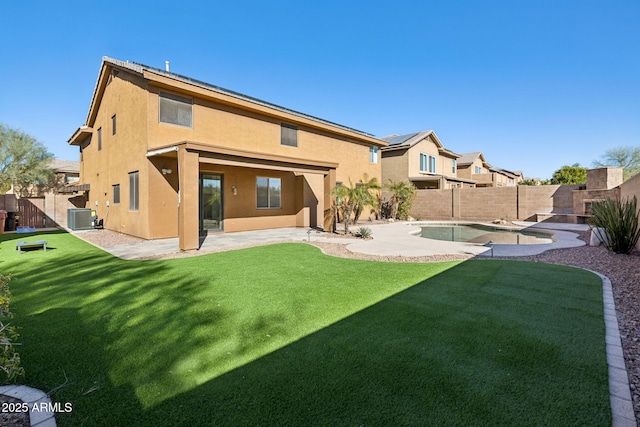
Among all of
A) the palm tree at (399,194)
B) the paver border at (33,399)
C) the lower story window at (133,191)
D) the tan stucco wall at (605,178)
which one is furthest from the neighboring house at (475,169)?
the paver border at (33,399)

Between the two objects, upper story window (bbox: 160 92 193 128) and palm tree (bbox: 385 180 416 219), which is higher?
upper story window (bbox: 160 92 193 128)

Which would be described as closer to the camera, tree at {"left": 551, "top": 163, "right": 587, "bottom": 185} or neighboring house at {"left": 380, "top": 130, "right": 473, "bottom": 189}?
neighboring house at {"left": 380, "top": 130, "right": 473, "bottom": 189}

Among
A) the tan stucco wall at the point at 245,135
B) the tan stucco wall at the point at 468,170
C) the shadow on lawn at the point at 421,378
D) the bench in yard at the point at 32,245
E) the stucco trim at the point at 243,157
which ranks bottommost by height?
the shadow on lawn at the point at 421,378

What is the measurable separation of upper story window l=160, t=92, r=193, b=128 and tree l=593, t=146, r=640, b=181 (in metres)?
46.5

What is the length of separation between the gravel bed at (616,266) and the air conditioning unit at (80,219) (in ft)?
12.9

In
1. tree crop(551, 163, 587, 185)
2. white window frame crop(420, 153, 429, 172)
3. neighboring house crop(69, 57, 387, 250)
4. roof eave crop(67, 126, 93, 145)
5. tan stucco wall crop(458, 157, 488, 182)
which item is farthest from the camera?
tan stucco wall crop(458, 157, 488, 182)

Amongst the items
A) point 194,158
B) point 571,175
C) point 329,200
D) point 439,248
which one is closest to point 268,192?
point 329,200

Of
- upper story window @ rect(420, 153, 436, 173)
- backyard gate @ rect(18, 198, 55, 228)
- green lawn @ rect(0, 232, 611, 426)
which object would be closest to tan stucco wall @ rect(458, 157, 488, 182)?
upper story window @ rect(420, 153, 436, 173)

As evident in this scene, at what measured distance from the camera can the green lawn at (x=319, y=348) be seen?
2.28 meters

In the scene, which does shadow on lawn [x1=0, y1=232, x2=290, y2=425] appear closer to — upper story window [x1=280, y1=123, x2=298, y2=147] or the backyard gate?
upper story window [x1=280, y1=123, x2=298, y2=147]

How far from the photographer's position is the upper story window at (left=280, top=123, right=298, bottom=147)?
52.0 feet

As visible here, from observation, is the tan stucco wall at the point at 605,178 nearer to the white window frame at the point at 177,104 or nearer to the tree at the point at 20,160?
the white window frame at the point at 177,104

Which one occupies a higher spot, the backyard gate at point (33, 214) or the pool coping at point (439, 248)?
the backyard gate at point (33, 214)

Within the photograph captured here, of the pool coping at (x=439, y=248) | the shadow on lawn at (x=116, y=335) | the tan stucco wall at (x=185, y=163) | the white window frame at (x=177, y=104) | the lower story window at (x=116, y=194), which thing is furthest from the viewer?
the lower story window at (x=116, y=194)
